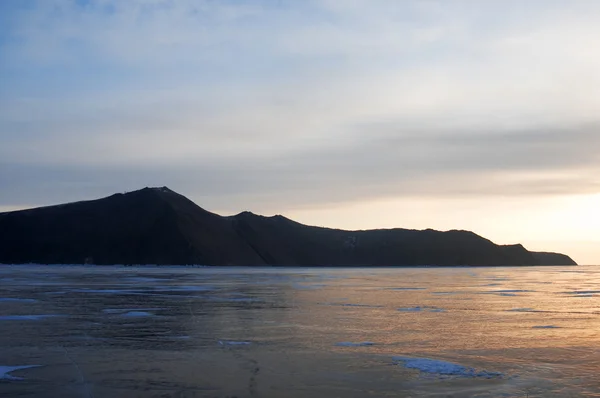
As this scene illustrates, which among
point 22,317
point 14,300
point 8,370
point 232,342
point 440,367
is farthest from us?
point 14,300

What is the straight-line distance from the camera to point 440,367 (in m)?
12.7

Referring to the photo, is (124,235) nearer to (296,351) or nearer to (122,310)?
(122,310)

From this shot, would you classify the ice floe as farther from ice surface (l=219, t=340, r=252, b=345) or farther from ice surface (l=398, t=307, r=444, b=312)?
ice surface (l=219, t=340, r=252, b=345)

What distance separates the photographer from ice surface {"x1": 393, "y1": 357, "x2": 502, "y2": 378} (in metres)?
12.1

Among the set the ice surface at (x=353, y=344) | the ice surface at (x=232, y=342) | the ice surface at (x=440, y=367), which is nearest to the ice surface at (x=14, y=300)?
the ice surface at (x=232, y=342)

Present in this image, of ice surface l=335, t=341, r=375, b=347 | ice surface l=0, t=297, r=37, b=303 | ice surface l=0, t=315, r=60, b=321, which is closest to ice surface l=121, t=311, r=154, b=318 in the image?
ice surface l=0, t=315, r=60, b=321

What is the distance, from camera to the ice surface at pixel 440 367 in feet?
39.6

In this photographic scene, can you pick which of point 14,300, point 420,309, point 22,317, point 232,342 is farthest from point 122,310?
point 420,309

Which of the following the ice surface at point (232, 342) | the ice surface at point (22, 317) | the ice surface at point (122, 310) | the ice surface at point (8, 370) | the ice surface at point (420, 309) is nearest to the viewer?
the ice surface at point (8, 370)

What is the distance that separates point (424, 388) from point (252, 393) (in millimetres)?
2817

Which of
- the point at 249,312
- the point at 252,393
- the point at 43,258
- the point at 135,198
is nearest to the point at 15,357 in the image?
the point at 252,393

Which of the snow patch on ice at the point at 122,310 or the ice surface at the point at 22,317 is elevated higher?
the snow patch on ice at the point at 122,310

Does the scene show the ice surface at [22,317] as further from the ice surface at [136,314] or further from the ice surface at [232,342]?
the ice surface at [232,342]

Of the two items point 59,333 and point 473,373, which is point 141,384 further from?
point 59,333
